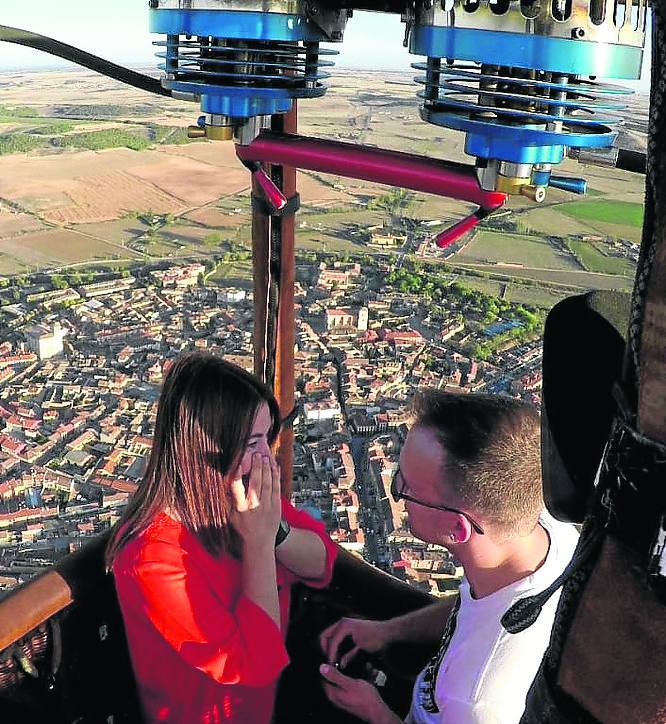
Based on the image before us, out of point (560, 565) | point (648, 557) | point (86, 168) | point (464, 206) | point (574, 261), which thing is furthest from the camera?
point (86, 168)

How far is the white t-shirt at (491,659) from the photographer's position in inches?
38.4

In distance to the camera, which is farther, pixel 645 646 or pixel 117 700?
pixel 117 700

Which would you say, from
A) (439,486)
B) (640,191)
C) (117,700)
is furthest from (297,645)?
(640,191)

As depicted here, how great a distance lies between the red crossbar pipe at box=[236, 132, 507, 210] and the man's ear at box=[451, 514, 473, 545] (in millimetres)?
407

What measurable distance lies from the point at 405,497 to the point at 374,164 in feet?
1.46

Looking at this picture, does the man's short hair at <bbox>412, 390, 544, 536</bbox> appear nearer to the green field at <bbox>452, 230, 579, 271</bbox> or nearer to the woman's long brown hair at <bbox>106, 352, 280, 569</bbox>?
the woman's long brown hair at <bbox>106, 352, 280, 569</bbox>

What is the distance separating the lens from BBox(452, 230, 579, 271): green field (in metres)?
2.92

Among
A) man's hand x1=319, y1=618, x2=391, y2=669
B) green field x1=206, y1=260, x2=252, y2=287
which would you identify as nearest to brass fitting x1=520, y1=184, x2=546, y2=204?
man's hand x1=319, y1=618, x2=391, y2=669

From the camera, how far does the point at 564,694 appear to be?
432 mm

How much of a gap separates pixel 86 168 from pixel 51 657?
372 centimetres

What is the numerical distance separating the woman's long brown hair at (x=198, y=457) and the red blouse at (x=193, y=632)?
0.9 inches

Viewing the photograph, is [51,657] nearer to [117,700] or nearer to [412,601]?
[117,700]

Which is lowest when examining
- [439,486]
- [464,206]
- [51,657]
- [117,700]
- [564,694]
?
[117,700]

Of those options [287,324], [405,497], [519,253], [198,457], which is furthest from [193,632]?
[519,253]
